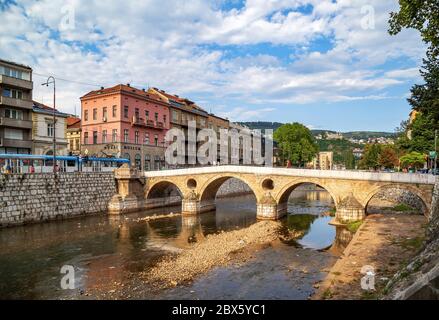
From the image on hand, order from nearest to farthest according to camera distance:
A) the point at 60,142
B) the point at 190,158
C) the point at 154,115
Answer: the point at 60,142 < the point at 154,115 < the point at 190,158

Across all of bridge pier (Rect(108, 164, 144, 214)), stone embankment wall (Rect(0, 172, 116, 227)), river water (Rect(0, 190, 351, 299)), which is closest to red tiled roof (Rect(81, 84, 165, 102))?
bridge pier (Rect(108, 164, 144, 214))

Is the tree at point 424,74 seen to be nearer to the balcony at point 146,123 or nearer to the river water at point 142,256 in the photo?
the river water at point 142,256

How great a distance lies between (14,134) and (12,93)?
425 centimetres

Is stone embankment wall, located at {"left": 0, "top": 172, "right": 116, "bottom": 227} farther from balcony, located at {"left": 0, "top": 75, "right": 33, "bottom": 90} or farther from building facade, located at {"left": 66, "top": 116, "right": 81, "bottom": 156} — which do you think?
building facade, located at {"left": 66, "top": 116, "right": 81, "bottom": 156}

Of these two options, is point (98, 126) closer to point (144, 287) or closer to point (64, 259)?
point (64, 259)

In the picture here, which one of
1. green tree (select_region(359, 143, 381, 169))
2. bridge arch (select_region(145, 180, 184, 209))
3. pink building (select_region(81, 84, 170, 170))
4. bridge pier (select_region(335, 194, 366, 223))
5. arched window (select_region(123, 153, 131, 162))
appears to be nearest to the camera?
bridge pier (select_region(335, 194, 366, 223))

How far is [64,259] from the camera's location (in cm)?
1861

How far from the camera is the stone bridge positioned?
25422 mm

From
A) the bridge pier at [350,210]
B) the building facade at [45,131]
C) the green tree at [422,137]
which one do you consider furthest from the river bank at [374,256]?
the building facade at [45,131]

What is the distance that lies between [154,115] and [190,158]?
10993 millimetres

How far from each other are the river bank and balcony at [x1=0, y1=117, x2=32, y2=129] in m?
33.7

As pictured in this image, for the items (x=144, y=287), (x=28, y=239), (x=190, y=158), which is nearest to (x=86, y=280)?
(x=144, y=287)

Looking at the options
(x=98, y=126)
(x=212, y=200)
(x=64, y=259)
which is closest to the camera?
(x=64, y=259)

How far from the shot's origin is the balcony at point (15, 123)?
33912 millimetres
